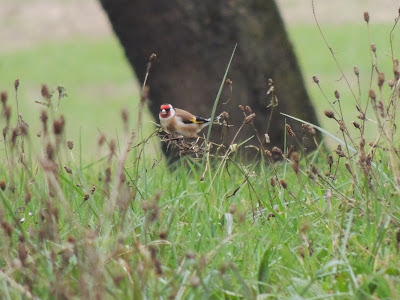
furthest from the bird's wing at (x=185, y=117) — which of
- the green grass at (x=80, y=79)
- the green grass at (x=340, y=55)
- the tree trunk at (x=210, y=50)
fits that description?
the green grass at (x=340, y=55)

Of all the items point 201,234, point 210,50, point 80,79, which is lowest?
point 80,79

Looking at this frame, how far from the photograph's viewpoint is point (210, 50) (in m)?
5.86

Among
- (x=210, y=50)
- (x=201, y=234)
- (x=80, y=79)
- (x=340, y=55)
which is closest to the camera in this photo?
(x=201, y=234)

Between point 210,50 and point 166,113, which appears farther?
point 210,50

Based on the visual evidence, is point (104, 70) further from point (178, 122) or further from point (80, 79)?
point (178, 122)

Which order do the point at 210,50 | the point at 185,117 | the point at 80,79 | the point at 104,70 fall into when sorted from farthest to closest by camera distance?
the point at 104,70
the point at 80,79
the point at 210,50
the point at 185,117

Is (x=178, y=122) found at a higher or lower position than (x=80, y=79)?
higher

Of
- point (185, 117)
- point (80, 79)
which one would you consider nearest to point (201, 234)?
point (185, 117)

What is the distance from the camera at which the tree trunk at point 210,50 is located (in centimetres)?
582

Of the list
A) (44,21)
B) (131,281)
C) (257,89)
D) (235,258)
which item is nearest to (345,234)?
(235,258)

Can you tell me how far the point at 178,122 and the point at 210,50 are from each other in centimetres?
140

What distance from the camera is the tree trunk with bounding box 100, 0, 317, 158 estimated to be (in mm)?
5820

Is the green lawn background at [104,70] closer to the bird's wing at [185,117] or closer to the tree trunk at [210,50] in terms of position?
the tree trunk at [210,50]

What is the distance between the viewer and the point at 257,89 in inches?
232
